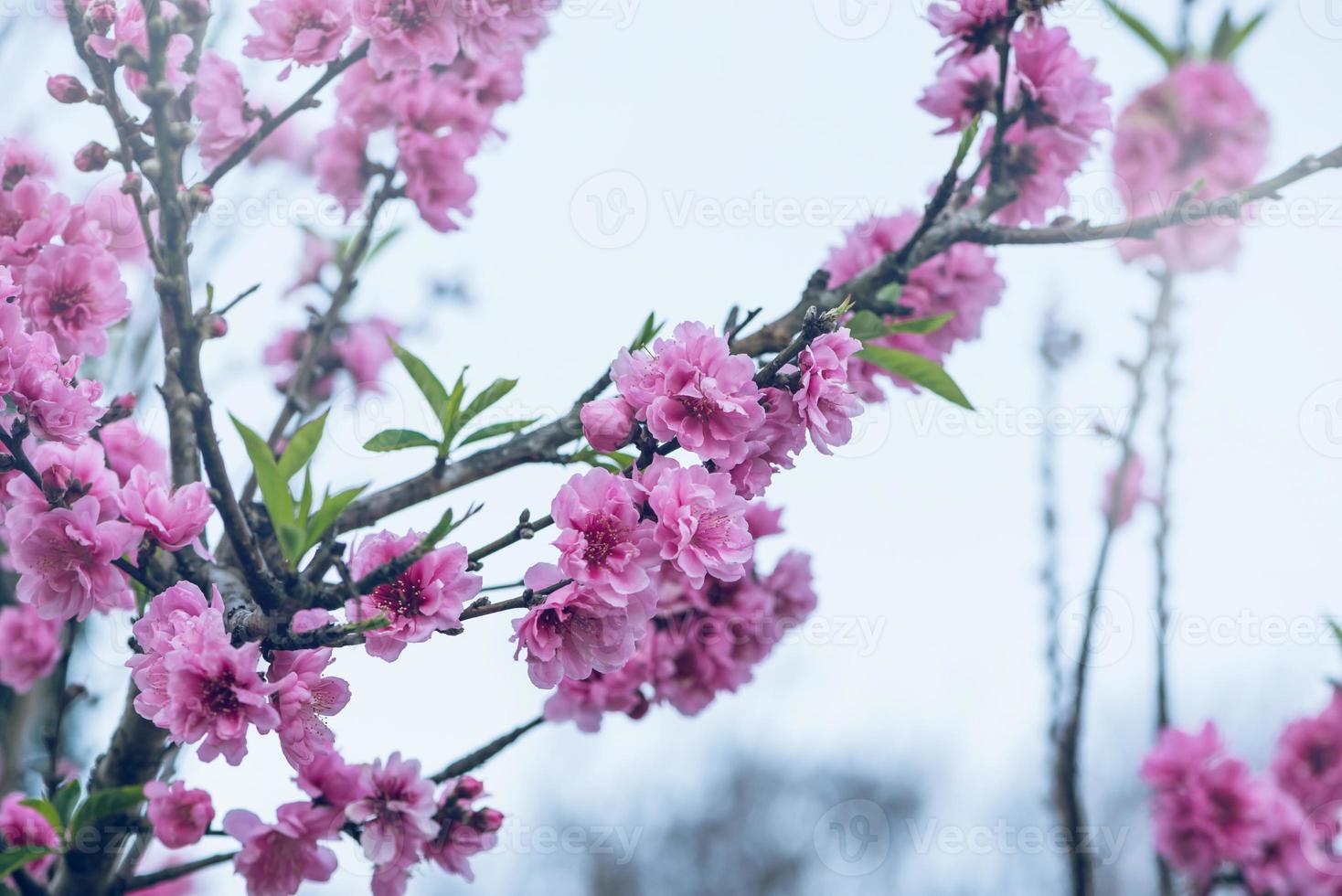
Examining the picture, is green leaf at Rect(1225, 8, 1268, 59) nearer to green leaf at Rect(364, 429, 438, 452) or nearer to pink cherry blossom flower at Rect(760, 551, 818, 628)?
pink cherry blossom flower at Rect(760, 551, 818, 628)

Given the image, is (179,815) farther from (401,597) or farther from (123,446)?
(123,446)

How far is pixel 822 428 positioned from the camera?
1286mm

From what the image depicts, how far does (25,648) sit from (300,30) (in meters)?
2.04

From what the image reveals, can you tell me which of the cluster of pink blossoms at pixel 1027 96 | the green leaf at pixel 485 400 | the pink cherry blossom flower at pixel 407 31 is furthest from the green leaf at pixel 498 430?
the cluster of pink blossoms at pixel 1027 96

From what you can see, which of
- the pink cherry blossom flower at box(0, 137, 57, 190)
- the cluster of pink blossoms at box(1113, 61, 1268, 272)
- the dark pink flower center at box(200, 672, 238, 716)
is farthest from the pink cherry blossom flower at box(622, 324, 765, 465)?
the cluster of pink blossoms at box(1113, 61, 1268, 272)

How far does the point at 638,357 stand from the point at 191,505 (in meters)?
0.68

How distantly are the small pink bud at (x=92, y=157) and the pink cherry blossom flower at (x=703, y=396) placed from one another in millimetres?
1143

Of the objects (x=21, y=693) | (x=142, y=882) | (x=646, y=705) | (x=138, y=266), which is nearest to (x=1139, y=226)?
(x=646, y=705)

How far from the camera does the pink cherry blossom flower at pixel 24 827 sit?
69.7 inches

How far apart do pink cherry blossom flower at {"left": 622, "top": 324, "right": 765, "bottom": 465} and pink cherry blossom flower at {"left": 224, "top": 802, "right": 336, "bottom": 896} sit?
0.89m

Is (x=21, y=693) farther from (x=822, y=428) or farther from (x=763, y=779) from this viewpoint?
(x=763, y=779)

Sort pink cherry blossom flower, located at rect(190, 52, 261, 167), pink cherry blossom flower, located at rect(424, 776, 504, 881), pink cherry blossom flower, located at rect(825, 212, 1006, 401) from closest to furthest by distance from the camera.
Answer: pink cherry blossom flower, located at rect(424, 776, 504, 881)
pink cherry blossom flower, located at rect(190, 52, 261, 167)
pink cherry blossom flower, located at rect(825, 212, 1006, 401)

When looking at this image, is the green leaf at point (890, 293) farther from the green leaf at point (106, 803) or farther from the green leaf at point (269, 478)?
the green leaf at point (106, 803)

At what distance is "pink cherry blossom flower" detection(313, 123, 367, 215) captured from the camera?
7.97ft
